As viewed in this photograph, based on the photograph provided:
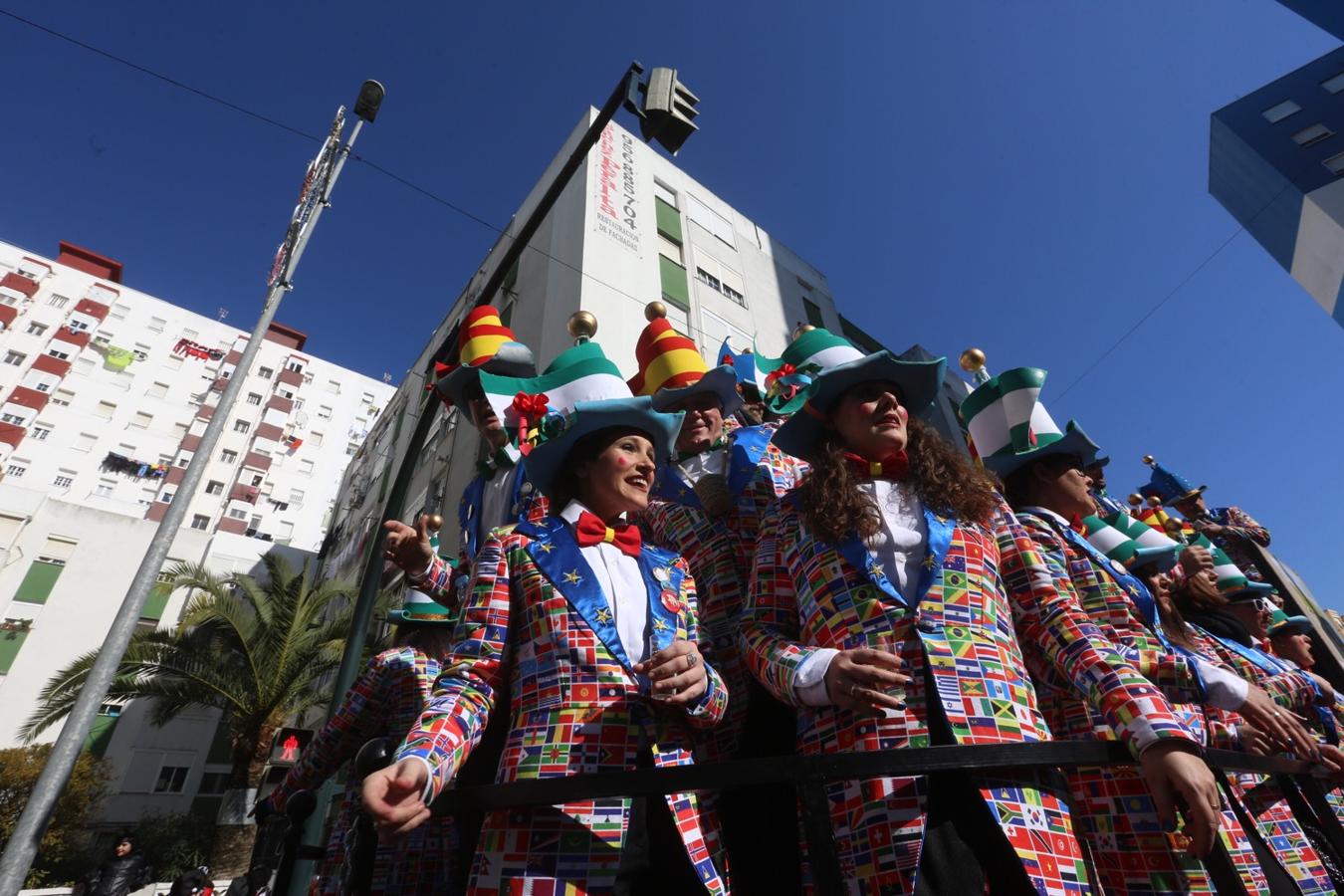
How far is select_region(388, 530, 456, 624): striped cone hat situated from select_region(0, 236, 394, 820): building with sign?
90.3ft

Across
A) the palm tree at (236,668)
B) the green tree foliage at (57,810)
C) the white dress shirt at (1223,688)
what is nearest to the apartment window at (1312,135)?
the white dress shirt at (1223,688)

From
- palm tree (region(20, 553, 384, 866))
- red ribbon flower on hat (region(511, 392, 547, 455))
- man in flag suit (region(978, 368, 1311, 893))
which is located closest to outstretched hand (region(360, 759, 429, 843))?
man in flag suit (region(978, 368, 1311, 893))

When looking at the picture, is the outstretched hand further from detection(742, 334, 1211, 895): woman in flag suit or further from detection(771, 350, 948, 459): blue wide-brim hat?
detection(771, 350, 948, 459): blue wide-brim hat

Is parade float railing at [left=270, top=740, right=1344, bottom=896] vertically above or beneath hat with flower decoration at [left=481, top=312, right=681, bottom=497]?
beneath

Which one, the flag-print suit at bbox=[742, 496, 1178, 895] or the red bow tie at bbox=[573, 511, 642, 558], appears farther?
the red bow tie at bbox=[573, 511, 642, 558]

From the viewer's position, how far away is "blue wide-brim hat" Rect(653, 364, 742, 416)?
11.5ft

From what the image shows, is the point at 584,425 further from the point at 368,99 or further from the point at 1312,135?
the point at 1312,135

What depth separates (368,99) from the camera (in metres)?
8.13

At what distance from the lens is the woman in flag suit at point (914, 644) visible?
1432 millimetres

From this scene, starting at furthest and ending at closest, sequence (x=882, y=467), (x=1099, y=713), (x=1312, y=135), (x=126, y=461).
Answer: (x=126, y=461) → (x=1312, y=135) → (x=882, y=467) → (x=1099, y=713)

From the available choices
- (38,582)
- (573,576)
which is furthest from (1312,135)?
(38,582)

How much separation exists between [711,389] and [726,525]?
0.89 meters

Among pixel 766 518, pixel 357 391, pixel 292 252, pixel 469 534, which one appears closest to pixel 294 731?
pixel 469 534

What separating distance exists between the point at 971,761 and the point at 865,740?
315mm
